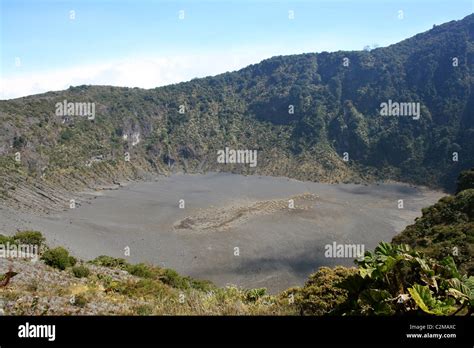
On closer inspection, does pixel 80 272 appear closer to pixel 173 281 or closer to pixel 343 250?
pixel 173 281

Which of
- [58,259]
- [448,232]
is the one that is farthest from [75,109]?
[448,232]

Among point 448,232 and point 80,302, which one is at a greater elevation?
point 80,302

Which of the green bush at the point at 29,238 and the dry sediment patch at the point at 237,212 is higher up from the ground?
the green bush at the point at 29,238

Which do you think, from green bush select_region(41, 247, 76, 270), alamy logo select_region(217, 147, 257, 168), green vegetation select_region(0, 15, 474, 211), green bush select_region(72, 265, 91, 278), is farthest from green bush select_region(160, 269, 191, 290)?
alamy logo select_region(217, 147, 257, 168)

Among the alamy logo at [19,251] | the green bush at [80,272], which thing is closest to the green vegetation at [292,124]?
the alamy logo at [19,251]

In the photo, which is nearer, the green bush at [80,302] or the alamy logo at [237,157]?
the green bush at [80,302]

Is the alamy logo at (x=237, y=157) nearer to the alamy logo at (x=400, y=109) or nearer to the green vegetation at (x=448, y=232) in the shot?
the alamy logo at (x=400, y=109)

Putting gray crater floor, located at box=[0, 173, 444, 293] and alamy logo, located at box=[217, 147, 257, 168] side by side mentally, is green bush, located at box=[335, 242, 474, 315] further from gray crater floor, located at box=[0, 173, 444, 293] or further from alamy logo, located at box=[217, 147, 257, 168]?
alamy logo, located at box=[217, 147, 257, 168]
